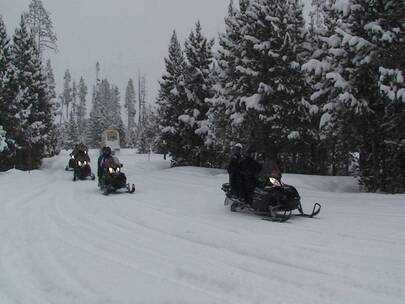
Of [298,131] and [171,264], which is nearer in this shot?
[171,264]

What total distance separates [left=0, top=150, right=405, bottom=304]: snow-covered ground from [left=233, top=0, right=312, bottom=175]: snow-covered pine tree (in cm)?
911

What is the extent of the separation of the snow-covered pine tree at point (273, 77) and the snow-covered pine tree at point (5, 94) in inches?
525

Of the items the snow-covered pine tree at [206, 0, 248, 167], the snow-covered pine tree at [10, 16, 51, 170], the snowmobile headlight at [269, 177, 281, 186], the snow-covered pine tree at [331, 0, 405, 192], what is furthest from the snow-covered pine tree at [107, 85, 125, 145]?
the snowmobile headlight at [269, 177, 281, 186]

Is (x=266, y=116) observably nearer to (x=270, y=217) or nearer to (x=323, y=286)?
(x=270, y=217)

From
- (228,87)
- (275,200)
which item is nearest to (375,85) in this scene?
(275,200)

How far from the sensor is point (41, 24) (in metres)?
59.6

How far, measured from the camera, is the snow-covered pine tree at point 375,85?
50.9 ft

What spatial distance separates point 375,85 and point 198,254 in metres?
10.5

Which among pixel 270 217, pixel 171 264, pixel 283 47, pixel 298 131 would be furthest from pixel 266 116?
pixel 171 264

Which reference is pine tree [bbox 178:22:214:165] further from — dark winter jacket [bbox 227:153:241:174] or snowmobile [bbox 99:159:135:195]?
dark winter jacket [bbox 227:153:241:174]

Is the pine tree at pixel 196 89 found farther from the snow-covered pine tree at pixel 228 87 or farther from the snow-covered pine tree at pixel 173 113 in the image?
the snow-covered pine tree at pixel 228 87

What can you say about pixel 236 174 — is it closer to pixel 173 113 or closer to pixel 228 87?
pixel 228 87

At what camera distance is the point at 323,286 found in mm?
5703

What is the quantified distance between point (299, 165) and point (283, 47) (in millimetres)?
6032
